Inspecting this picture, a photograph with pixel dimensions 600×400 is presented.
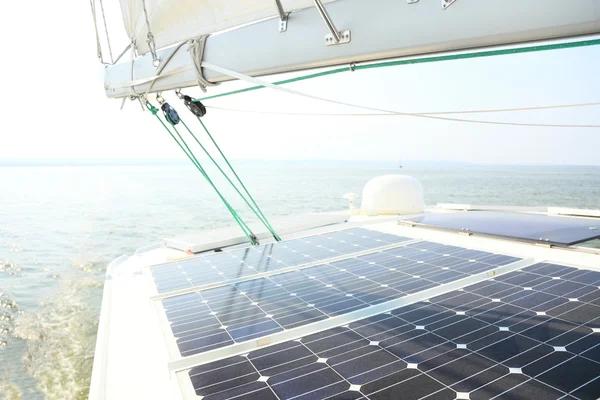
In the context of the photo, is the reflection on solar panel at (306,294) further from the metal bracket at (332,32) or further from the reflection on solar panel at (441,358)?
the metal bracket at (332,32)

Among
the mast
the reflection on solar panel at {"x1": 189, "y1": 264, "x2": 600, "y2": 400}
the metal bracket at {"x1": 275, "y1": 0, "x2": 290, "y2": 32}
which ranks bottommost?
the reflection on solar panel at {"x1": 189, "y1": 264, "x2": 600, "y2": 400}

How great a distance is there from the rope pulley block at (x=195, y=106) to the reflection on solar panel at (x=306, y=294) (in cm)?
250

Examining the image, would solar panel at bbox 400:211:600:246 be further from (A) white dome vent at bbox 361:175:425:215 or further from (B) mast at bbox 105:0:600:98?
(B) mast at bbox 105:0:600:98

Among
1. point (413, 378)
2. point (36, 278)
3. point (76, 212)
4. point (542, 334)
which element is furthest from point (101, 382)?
point (76, 212)

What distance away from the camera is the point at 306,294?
5492 millimetres

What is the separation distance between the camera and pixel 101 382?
4.01 m

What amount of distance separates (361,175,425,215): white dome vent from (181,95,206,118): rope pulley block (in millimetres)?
9342

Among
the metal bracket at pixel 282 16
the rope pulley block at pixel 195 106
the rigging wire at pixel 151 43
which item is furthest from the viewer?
the rope pulley block at pixel 195 106

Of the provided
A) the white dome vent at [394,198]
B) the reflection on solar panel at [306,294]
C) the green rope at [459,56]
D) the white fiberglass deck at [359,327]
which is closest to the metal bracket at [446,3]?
the green rope at [459,56]

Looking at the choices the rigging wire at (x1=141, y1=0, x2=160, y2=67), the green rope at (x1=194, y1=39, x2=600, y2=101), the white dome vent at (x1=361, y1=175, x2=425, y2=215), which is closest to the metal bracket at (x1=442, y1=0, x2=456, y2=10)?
the green rope at (x1=194, y1=39, x2=600, y2=101)

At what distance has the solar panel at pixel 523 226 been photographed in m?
8.05

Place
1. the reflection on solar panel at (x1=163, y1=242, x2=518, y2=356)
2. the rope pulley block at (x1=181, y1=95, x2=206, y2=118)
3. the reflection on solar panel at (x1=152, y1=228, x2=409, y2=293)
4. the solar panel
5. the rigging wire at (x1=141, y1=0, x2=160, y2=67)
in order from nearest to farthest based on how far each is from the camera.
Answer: the reflection on solar panel at (x1=163, y1=242, x2=518, y2=356) → the rigging wire at (x1=141, y1=0, x2=160, y2=67) → the rope pulley block at (x1=181, y1=95, x2=206, y2=118) → the reflection on solar panel at (x1=152, y1=228, x2=409, y2=293) → the solar panel

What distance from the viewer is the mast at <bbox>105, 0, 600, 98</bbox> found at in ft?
8.51

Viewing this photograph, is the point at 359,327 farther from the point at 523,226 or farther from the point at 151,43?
the point at 523,226
